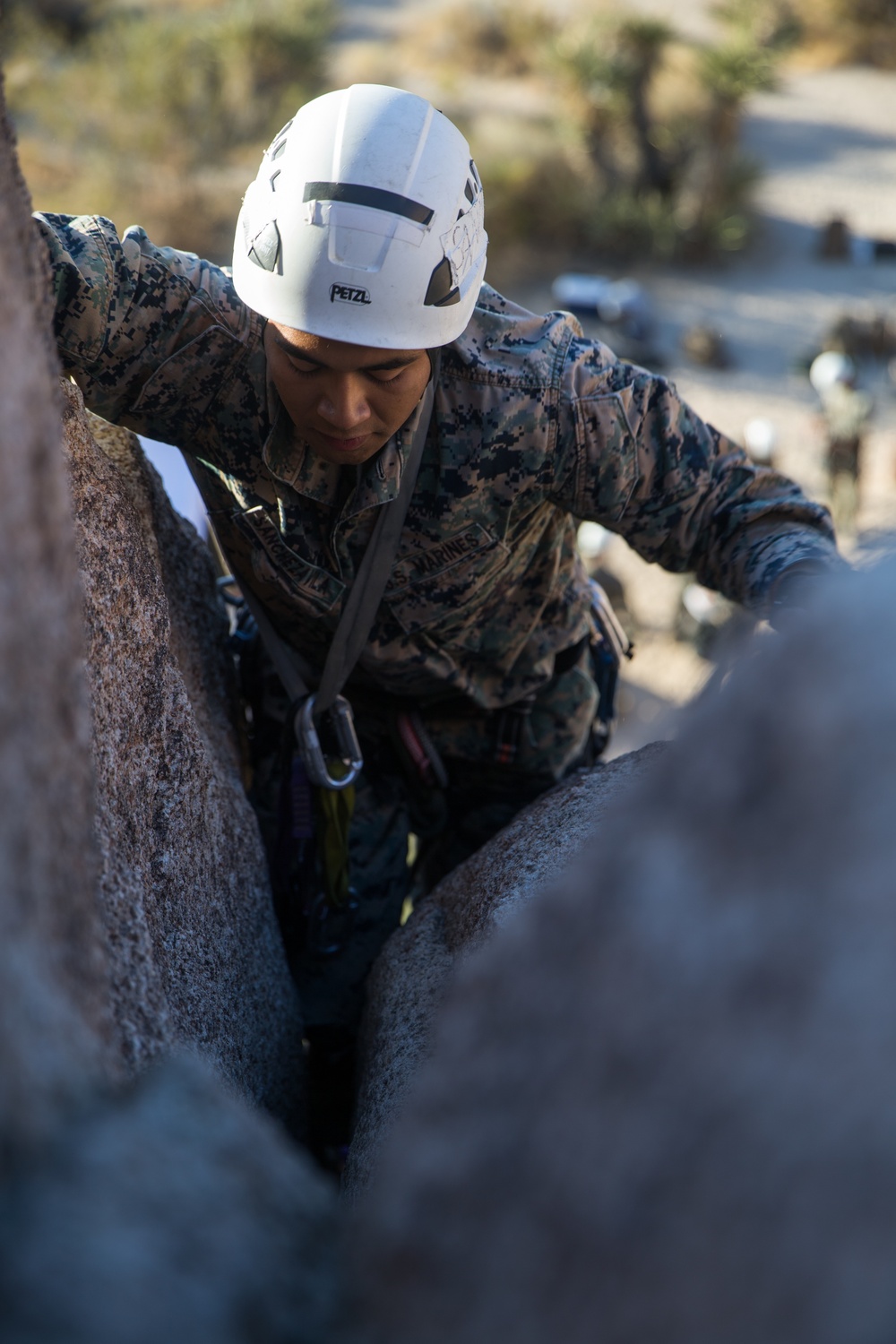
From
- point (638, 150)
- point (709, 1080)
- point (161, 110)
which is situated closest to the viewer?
point (709, 1080)

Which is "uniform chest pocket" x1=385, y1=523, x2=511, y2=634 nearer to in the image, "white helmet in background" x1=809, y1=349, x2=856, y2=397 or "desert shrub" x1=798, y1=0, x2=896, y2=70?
"white helmet in background" x1=809, y1=349, x2=856, y2=397

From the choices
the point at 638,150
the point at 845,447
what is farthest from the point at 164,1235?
the point at 638,150

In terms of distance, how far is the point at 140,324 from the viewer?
6.91ft

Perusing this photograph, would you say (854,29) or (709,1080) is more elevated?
(709,1080)

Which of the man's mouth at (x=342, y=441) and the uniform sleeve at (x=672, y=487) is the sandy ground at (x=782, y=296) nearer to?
the uniform sleeve at (x=672, y=487)

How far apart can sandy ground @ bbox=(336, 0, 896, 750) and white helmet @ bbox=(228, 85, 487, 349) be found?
418 centimetres

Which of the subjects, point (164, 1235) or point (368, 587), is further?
point (368, 587)

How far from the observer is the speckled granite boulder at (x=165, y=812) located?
1.54 meters

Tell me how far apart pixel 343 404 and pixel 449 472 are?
333 millimetres

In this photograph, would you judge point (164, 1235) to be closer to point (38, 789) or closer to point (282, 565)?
point (38, 789)

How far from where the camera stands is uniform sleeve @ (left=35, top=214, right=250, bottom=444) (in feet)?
6.50

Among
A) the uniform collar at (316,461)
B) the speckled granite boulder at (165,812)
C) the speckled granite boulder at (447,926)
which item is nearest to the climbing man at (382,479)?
the uniform collar at (316,461)

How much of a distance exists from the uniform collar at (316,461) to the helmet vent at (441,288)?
19 cm

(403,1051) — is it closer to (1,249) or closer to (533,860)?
(533,860)
